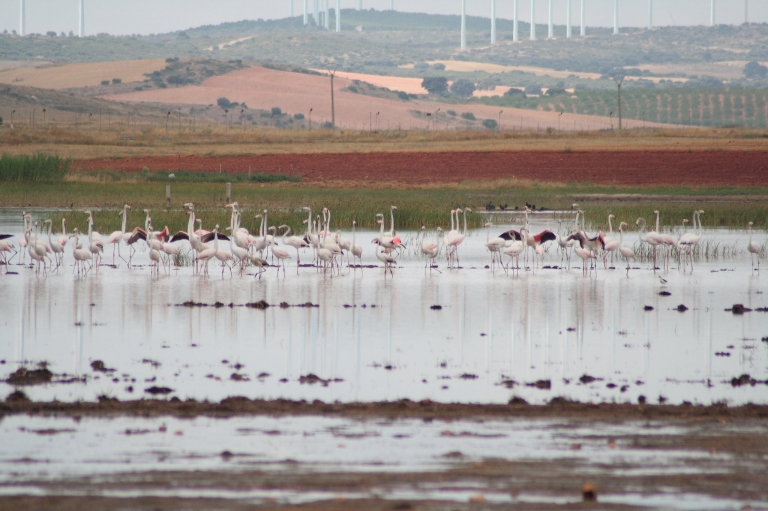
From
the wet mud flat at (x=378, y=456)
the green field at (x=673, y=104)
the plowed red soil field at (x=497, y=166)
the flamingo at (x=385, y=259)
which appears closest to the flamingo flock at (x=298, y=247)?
the flamingo at (x=385, y=259)

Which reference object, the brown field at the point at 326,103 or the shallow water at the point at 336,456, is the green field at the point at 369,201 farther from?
the brown field at the point at 326,103

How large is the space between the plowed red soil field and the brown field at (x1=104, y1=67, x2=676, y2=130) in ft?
266

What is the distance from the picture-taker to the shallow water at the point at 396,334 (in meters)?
10.1

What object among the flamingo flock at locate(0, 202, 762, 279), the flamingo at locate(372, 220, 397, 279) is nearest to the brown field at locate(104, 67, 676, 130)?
Result: the flamingo flock at locate(0, 202, 762, 279)

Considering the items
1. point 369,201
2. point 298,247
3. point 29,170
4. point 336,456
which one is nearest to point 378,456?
point 336,456

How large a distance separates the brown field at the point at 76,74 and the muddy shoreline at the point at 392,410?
6182 inches

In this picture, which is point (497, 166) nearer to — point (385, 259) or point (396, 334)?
point (385, 259)

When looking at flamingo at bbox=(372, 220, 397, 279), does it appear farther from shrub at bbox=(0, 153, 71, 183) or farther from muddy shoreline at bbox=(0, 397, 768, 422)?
shrub at bbox=(0, 153, 71, 183)

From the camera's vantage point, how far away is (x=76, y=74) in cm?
16888

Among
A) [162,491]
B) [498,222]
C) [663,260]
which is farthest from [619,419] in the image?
[498,222]

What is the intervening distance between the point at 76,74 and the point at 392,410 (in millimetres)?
171855

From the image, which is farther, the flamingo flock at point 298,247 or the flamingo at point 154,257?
the flamingo flock at point 298,247

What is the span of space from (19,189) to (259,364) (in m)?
31.4

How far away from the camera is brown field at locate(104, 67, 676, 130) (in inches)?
5920
